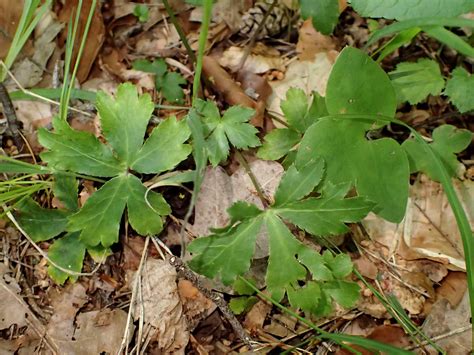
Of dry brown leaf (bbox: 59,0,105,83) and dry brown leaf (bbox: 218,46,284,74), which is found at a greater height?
dry brown leaf (bbox: 59,0,105,83)

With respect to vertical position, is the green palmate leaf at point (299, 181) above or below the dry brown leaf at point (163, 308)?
above

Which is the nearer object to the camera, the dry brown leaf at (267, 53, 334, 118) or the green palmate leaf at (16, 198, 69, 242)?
the green palmate leaf at (16, 198, 69, 242)

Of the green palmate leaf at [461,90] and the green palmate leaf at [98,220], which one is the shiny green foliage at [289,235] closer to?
the green palmate leaf at [98,220]

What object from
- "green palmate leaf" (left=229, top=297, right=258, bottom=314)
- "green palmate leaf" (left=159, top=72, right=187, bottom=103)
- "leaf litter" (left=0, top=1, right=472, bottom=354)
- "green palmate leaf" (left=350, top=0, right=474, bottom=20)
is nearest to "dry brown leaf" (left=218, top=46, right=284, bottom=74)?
"leaf litter" (left=0, top=1, right=472, bottom=354)

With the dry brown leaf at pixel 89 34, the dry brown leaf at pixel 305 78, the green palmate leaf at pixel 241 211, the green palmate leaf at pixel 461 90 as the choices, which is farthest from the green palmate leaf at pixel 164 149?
the green palmate leaf at pixel 461 90

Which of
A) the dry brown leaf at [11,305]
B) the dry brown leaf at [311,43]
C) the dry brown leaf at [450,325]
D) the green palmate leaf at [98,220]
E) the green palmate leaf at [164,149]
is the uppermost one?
the dry brown leaf at [311,43]

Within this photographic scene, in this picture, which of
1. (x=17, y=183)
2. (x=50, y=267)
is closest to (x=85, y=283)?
(x=50, y=267)

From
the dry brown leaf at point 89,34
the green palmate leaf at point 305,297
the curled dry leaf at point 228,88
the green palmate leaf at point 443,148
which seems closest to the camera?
the green palmate leaf at point 305,297

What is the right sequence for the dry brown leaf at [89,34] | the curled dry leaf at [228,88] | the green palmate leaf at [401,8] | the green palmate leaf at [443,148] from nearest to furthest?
the green palmate leaf at [401,8] < the green palmate leaf at [443,148] < the curled dry leaf at [228,88] < the dry brown leaf at [89,34]

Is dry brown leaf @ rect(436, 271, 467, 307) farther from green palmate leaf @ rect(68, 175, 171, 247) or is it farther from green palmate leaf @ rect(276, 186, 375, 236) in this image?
green palmate leaf @ rect(68, 175, 171, 247)
